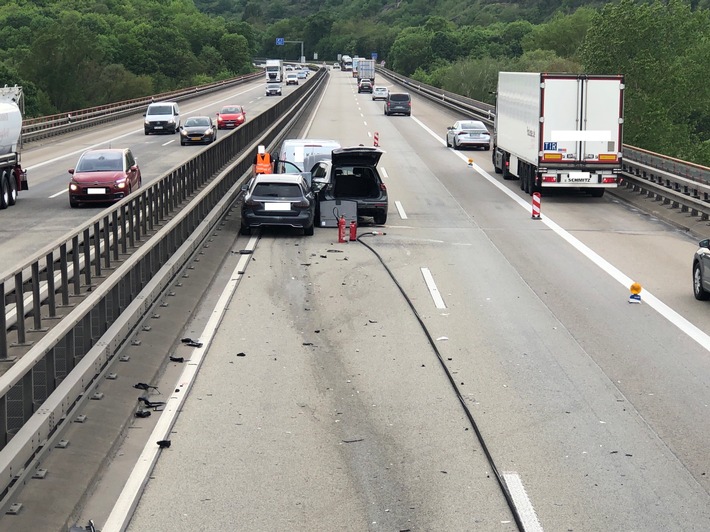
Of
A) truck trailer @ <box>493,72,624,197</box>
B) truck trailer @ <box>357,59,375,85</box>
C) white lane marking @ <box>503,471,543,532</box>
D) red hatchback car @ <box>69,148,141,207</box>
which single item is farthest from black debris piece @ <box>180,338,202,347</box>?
truck trailer @ <box>357,59,375,85</box>

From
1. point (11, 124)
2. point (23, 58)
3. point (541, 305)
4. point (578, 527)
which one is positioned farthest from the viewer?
point (23, 58)

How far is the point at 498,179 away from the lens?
37.5 meters

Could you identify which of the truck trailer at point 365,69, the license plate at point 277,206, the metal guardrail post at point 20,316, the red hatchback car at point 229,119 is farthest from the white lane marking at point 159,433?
the truck trailer at point 365,69

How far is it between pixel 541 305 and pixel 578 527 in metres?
8.88

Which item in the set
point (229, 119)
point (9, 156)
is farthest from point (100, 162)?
point (229, 119)

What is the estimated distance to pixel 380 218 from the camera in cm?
2627

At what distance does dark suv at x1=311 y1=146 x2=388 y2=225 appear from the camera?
83.6ft

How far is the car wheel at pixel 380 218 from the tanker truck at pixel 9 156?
10037 mm

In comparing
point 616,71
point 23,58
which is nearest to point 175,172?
point 616,71

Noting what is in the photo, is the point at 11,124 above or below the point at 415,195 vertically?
above

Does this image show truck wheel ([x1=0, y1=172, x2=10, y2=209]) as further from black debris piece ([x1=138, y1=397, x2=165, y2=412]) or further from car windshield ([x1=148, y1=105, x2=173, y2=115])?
car windshield ([x1=148, y1=105, x2=173, y2=115])

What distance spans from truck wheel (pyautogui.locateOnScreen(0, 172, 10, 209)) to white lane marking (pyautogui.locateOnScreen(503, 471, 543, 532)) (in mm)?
22788

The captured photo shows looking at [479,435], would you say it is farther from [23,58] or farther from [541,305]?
[23,58]

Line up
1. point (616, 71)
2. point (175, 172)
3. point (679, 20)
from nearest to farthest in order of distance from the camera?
1. point (175, 172)
2. point (616, 71)
3. point (679, 20)
